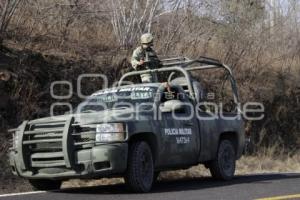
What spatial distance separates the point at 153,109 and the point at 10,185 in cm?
273

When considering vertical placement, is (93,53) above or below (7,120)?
above

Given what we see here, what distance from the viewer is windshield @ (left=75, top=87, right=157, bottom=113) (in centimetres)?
1058

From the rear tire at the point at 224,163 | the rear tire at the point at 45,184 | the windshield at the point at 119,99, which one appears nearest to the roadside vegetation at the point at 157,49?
the rear tire at the point at 45,184

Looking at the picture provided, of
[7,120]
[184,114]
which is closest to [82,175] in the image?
[184,114]

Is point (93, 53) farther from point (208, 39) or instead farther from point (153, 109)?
point (153, 109)

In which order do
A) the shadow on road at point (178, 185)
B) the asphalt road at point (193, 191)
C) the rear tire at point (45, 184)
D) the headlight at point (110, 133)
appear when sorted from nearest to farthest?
the asphalt road at point (193, 191) → the headlight at point (110, 133) → the shadow on road at point (178, 185) → the rear tire at point (45, 184)

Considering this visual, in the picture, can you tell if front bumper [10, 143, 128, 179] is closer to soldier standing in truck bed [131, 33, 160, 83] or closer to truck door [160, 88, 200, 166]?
truck door [160, 88, 200, 166]

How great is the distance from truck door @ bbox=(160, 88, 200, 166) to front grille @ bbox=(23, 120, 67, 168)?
1675mm

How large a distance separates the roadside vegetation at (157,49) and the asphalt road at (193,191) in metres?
1.27

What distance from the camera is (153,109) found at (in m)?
10.3

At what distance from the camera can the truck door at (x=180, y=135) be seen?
34.0ft

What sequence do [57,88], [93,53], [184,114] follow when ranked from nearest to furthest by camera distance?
[184,114]
[57,88]
[93,53]

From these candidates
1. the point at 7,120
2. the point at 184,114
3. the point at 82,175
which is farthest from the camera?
the point at 7,120

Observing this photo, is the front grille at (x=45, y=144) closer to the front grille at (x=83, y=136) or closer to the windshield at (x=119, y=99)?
the front grille at (x=83, y=136)
